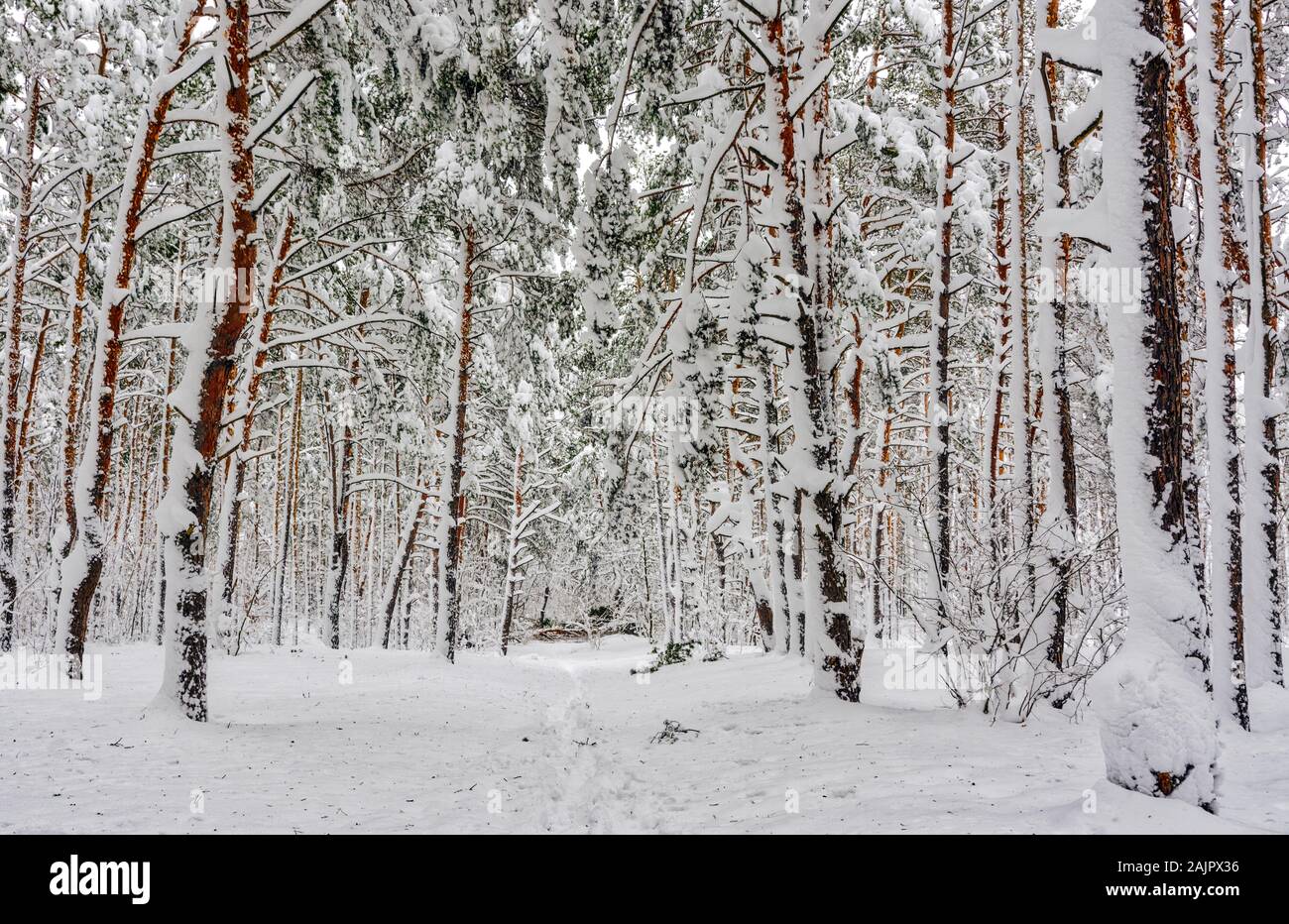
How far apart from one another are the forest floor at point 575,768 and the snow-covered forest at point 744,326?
0.06 meters

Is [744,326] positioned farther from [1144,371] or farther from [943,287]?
[943,287]

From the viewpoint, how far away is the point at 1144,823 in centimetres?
313

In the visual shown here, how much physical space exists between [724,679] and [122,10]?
12.9 metres

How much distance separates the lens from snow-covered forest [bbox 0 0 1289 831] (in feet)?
13.2

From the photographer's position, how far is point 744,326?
22.5ft

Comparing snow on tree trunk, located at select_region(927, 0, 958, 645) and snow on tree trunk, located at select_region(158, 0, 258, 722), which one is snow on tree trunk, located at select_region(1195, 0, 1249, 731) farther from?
snow on tree trunk, located at select_region(158, 0, 258, 722)

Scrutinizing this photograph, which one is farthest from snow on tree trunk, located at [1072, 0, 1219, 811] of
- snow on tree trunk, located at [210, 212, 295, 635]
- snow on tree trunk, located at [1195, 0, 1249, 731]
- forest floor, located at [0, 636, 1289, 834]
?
snow on tree trunk, located at [210, 212, 295, 635]

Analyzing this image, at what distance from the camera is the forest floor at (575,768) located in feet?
12.6

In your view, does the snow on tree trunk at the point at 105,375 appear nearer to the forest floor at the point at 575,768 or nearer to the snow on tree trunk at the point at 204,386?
the forest floor at the point at 575,768

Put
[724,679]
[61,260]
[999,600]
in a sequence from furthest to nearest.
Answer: [61,260], [724,679], [999,600]

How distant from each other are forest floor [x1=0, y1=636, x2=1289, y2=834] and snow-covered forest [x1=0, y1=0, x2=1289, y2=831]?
0.06 m
